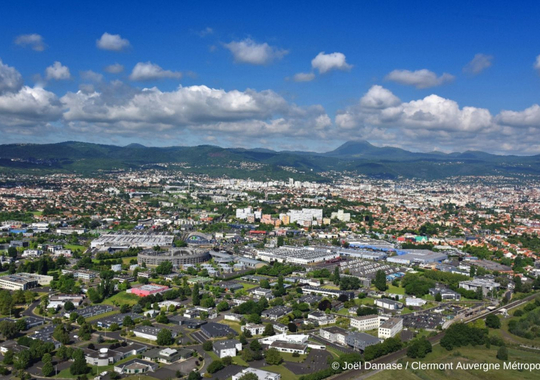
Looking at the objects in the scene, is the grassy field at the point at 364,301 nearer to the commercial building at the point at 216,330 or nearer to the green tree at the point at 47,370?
the commercial building at the point at 216,330

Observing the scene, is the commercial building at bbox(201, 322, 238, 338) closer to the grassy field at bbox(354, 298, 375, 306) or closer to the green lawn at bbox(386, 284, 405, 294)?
the grassy field at bbox(354, 298, 375, 306)

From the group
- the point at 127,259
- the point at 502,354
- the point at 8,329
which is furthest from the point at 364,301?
the point at 127,259

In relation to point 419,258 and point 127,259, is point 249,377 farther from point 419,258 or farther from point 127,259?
point 419,258

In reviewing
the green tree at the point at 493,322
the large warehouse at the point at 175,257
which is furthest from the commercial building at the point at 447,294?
the large warehouse at the point at 175,257

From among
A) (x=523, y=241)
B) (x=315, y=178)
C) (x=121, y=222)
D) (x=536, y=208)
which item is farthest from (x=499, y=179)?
(x=121, y=222)

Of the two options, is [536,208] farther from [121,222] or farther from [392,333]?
[392,333]

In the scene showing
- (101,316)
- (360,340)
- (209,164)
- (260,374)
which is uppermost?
(209,164)
